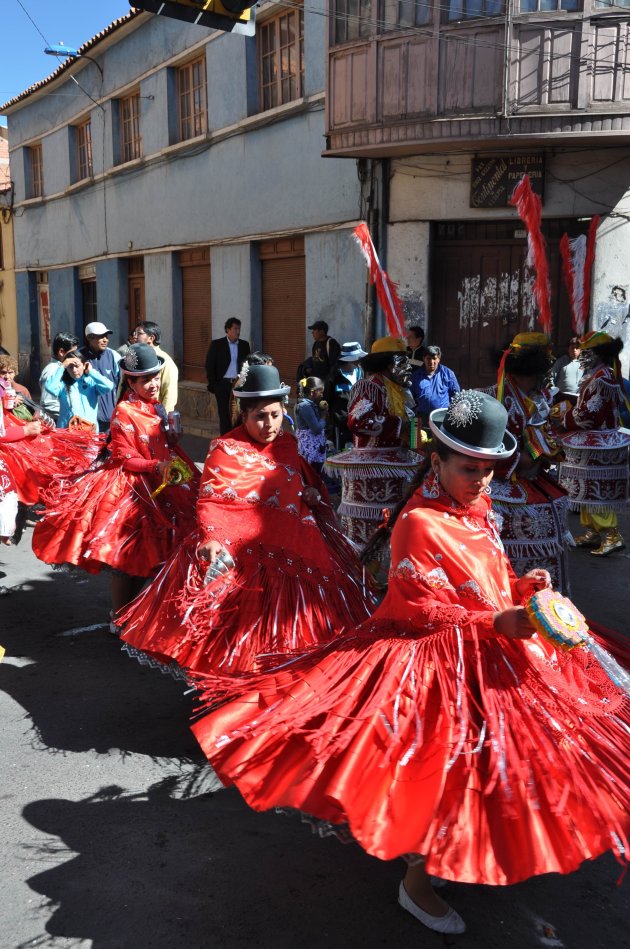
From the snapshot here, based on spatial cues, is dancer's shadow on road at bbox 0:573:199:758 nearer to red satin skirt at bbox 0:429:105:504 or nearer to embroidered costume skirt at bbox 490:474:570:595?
red satin skirt at bbox 0:429:105:504

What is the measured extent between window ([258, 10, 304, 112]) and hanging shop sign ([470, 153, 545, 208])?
3.67m

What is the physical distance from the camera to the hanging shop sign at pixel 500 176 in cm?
1078

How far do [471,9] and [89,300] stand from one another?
48.6ft

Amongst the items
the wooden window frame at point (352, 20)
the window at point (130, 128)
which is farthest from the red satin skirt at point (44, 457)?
the window at point (130, 128)

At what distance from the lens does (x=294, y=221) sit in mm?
13695

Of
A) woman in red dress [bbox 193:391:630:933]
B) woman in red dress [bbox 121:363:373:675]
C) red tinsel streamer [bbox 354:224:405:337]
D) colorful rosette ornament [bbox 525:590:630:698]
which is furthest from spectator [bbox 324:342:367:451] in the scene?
colorful rosette ornament [bbox 525:590:630:698]

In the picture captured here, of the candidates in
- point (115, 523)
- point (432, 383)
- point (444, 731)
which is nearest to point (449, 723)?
point (444, 731)

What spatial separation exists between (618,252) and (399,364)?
565 cm

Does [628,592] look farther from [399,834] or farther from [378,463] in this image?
[399,834]

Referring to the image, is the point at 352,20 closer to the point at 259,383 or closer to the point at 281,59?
the point at 281,59

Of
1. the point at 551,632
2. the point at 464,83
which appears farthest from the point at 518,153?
the point at 551,632

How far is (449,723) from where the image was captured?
262 centimetres

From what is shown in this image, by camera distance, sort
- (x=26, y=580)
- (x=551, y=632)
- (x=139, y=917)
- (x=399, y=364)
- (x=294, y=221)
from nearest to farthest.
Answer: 1. (x=551, y=632)
2. (x=139, y=917)
3. (x=399, y=364)
4. (x=26, y=580)
5. (x=294, y=221)

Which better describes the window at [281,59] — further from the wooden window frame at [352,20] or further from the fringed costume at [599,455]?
the fringed costume at [599,455]
